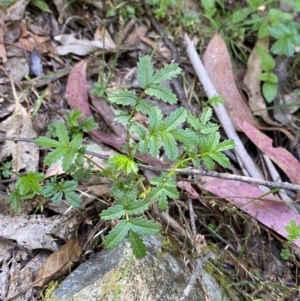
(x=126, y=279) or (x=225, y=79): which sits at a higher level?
(x=225, y=79)

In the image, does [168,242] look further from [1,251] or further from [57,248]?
[1,251]

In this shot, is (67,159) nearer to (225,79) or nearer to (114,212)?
(114,212)

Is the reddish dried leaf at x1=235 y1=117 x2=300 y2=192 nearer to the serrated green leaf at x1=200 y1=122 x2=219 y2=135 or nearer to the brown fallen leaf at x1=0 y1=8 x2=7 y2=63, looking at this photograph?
the serrated green leaf at x1=200 y1=122 x2=219 y2=135

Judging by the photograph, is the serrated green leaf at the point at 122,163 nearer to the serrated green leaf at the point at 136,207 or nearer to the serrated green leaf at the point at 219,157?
the serrated green leaf at the point at 136,207

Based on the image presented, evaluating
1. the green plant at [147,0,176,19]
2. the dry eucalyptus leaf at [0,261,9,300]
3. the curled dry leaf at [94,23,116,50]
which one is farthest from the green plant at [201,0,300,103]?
the dry eucalyptus leaf at [0,261,9,300]

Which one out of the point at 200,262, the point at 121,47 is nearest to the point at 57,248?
the point at 200,262

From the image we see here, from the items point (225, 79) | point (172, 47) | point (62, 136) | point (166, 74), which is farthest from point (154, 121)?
point (172, 47)

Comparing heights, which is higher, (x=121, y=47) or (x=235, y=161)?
(x=121, y=47)
